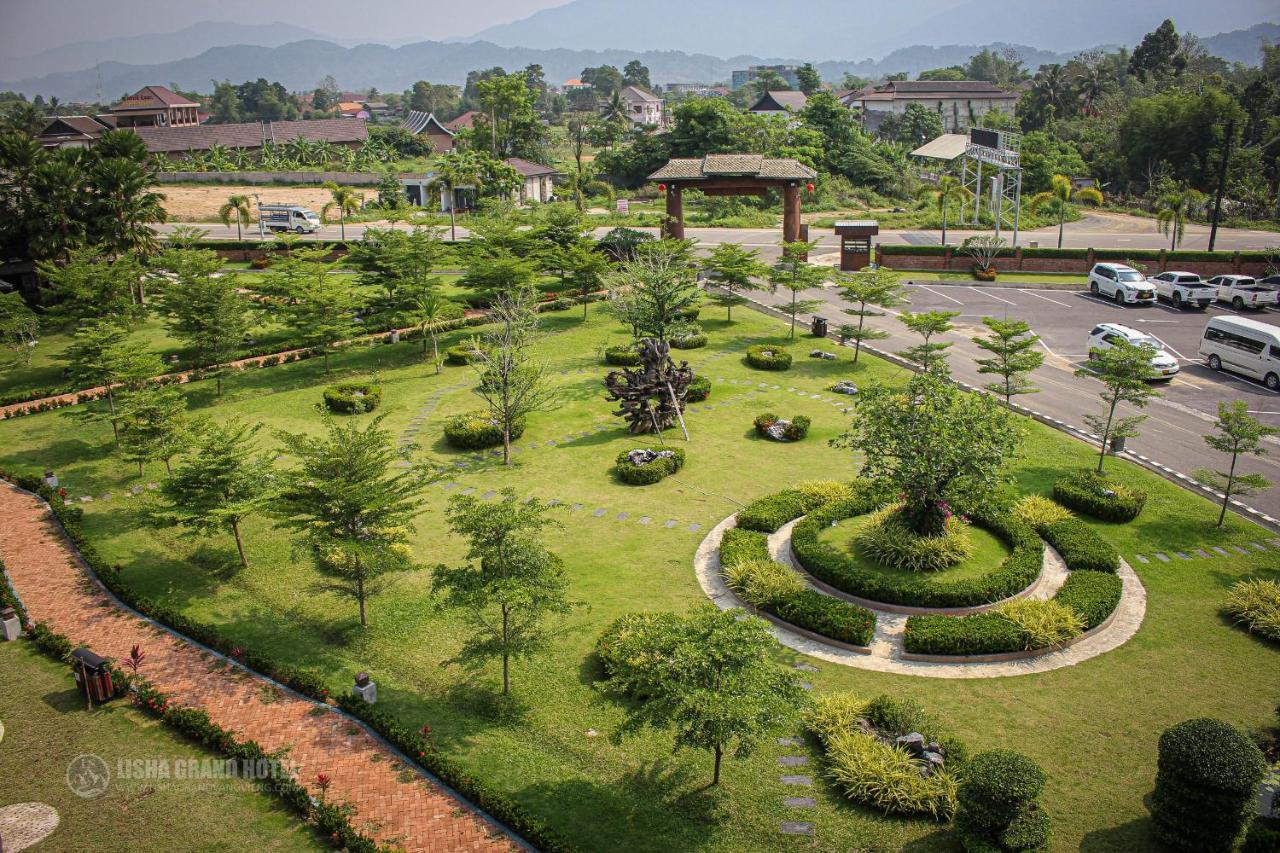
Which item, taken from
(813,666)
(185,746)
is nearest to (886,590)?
(813,666)

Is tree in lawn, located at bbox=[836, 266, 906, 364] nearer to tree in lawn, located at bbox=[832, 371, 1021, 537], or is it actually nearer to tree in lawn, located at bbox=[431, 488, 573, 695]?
tree in lawn, located at bbox=[832, 371, 1021, 537]

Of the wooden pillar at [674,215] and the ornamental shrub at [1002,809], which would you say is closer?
the ornamental shrub at [1002,809]

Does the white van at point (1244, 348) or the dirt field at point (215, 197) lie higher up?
the dirt field at point (215, 197)

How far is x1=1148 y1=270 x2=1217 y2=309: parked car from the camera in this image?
1981 inches

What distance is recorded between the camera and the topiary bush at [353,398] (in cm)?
3616

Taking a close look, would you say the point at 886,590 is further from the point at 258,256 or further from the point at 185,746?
the point at 258,256

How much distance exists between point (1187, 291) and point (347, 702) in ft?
168

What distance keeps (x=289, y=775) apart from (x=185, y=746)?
8.76 ft

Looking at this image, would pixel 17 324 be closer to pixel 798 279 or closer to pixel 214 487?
pixel 214 487

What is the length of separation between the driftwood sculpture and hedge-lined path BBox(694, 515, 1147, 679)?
11.4 meters

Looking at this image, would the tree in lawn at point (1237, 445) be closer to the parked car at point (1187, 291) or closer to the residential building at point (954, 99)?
the parked car at point (1187, 291)

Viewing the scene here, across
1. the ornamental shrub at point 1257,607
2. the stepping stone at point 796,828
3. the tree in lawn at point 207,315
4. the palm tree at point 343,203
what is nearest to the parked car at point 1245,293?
the ornamental shrub at point 1257,607

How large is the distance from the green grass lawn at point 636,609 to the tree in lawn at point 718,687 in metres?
1.82

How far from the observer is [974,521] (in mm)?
26328
